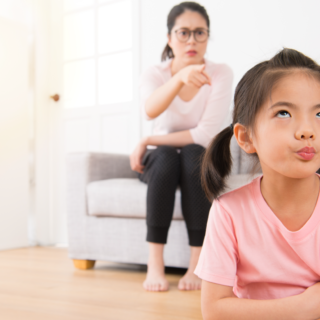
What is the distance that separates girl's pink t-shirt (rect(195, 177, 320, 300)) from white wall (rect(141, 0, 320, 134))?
1.57 m

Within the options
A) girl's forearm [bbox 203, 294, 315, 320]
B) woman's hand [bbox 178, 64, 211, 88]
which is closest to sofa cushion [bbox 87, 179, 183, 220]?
woman's hand [bbox 178, 64, 211, 88]

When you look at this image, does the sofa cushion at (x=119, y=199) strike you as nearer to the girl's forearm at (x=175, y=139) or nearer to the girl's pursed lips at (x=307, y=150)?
the girl's forearm at (x=175, y=139)

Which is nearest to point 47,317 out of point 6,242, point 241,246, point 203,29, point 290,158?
point 241,246

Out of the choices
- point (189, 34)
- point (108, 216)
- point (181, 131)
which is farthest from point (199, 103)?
point (108, 216)

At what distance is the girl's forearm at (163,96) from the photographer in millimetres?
1329

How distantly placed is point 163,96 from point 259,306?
2.99 feet

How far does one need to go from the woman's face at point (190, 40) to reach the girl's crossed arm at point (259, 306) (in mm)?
1085

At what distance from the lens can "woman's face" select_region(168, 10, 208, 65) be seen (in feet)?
5.09

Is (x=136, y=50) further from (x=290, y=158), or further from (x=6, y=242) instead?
(x=290, y=158)

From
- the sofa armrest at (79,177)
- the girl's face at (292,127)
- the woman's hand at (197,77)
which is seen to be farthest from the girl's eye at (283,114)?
the sofa armrest at (79,177)

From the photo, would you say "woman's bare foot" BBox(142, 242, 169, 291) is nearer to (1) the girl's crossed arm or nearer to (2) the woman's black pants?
(2) the woman's black pants

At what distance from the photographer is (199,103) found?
159 centimetres

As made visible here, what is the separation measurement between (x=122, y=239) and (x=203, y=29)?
919mm

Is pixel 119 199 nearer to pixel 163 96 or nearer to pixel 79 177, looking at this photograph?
pixel 79 177
